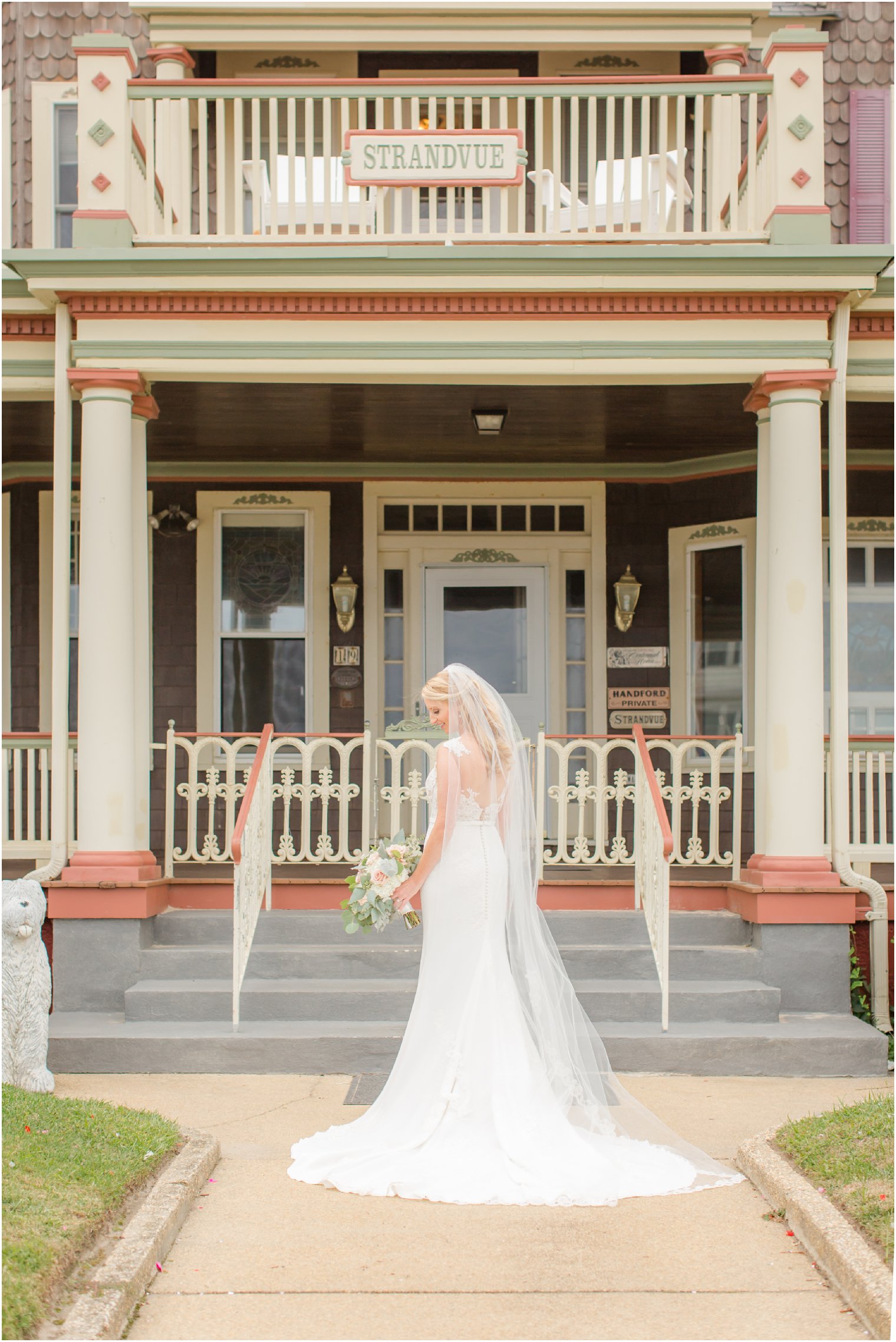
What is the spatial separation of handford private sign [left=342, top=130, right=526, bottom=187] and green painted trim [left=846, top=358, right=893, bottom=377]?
2294mm

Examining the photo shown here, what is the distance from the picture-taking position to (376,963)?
24.2 ft

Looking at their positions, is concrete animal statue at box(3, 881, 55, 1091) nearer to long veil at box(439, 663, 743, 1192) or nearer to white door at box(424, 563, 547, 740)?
long veil at box(439, 663, 743, 1192)

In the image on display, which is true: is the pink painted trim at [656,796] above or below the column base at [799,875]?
above

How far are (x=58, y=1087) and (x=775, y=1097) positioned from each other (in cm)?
336

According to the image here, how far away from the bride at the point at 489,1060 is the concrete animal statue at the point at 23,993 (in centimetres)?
157

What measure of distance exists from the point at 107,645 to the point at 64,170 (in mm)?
4744

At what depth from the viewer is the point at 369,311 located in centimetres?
766

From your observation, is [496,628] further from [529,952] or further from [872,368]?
[529,952]

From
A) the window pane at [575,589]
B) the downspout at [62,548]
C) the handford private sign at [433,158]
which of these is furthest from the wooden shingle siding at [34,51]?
the window pane at [575,589]

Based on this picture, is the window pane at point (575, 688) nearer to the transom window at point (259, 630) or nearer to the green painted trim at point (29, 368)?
the transom window at point (259, 630)

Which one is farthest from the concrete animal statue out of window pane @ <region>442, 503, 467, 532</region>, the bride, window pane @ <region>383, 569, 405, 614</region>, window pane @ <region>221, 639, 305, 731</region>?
window pane @ <region>442, 503, 467, 532</region>

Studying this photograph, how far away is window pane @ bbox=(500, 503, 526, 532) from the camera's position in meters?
10.4

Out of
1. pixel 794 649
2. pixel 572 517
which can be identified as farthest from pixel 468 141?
pixel 572 517

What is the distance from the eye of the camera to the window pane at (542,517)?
410 inches
